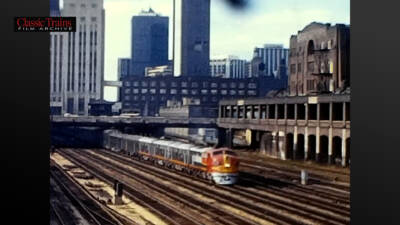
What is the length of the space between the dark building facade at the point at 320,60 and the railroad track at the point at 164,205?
6.94m

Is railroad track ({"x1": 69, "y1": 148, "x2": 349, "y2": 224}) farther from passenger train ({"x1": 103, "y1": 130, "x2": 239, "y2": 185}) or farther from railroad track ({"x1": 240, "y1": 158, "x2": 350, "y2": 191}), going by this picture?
railroad track ({"x1": 240, "y1": 158, "x2": 350, "y2": 191})

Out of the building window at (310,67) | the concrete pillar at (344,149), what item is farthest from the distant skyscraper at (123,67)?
the concrete pillar at (344,149)

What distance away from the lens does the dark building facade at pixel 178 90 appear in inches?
794

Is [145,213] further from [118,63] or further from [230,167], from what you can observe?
[118,63]

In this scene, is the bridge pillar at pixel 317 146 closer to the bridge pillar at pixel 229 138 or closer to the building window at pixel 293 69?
the bridge pillar at pixel 229 138

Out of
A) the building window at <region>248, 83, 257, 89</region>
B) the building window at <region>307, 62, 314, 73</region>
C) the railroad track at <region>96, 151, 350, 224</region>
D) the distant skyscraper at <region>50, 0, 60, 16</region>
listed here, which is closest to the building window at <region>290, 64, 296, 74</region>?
the building window at <region>307, 62, 314, 73</region>

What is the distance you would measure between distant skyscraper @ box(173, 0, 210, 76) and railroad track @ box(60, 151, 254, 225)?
4.89m

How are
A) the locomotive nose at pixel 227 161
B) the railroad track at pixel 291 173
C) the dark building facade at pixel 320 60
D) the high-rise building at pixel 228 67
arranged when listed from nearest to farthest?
the railroad track at pixel 291 173
the high-rise building at pixel 228 67
the locomotive nose at pixel 227 161
the dark building facade at pixel 320 60

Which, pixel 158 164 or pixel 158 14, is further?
pixel 158 164

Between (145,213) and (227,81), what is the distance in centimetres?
788

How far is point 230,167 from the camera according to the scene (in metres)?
20.0

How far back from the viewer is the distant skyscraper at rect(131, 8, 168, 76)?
19438 millimetres

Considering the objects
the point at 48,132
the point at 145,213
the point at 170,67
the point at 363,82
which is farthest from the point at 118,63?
the point at 363,82

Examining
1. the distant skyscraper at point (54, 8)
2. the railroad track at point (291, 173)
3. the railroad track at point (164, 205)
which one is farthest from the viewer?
the railroad track at point (291, 173)
